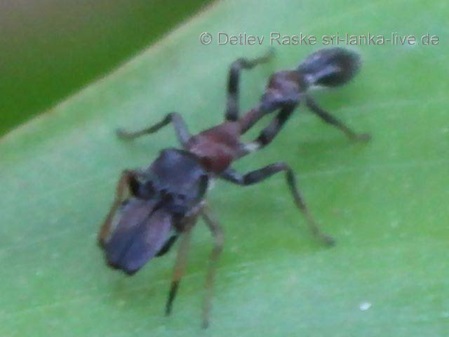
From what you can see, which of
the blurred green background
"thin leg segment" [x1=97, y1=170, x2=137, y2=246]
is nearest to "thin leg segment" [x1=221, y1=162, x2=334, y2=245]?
"thin leg segment" [x1=97, y1=170, x2=137, y2=246]

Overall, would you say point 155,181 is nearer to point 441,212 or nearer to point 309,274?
point 309,274

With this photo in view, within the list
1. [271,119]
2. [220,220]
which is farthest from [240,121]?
[220,220]

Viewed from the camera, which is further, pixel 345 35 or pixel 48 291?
pixel 345 35

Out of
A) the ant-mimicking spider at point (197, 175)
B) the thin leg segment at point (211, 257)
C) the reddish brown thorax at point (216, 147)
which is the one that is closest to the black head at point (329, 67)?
the ant-mimicking spider at point (197, 175)

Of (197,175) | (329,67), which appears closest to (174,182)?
(197,175)

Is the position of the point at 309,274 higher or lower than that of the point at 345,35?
lower

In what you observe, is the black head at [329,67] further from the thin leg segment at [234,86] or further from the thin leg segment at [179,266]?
the thin leg segment at [179,266]
